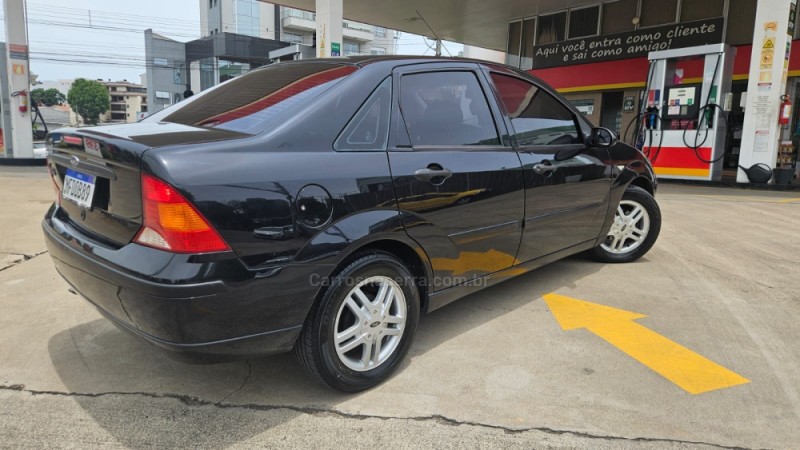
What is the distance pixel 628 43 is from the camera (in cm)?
1451

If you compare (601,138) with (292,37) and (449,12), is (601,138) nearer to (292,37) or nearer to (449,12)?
(449,12)

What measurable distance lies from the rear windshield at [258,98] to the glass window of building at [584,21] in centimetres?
1472

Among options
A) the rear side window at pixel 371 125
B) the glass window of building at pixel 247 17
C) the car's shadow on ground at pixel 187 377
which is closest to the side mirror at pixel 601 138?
the car's shadow on ground at pixel 187 377

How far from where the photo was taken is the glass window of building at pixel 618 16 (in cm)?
1471

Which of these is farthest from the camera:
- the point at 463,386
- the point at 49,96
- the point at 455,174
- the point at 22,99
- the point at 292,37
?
the point at 49,96

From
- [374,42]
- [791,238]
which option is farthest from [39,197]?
[374,42]

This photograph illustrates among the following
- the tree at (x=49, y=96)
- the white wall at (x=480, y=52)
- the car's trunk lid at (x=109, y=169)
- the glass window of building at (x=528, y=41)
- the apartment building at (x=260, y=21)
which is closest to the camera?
the car's trunk lid at (x=109, y=169)

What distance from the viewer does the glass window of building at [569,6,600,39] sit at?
15.5 meters

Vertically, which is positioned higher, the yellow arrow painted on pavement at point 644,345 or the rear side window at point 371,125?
the rear side window at point 371,125

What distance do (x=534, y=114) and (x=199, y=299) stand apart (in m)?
2.49

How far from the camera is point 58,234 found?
8.41 ft

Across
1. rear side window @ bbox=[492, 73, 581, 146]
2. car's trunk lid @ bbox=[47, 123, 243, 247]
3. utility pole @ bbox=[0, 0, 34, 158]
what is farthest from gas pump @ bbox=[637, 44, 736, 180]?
utility pole @ bbox=[0, 0, 34, 158]

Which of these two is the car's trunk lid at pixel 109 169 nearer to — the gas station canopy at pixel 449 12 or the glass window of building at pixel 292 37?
the gas station canopy at pixel 449 12

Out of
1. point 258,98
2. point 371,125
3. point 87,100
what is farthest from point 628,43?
point 87,100
